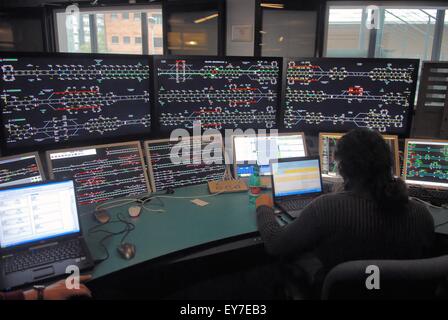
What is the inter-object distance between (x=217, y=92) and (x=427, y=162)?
1.31 metres

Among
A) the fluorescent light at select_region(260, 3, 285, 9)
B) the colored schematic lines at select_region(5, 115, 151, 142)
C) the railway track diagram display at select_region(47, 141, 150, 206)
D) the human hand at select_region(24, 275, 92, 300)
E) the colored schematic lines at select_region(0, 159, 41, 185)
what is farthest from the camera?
the fluorescent light at select_region(260, 3, 285, 9)

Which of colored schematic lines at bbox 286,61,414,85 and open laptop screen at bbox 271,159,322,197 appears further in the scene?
colored schematic lines at bbox 286,61,414,85

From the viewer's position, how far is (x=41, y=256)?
1347 mm

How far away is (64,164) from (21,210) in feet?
1.41

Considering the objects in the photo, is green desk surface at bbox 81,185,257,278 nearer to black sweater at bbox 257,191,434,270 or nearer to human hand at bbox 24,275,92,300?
human hand at bbox 24,275,92,300

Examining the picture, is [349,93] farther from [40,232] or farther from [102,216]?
[40,232]

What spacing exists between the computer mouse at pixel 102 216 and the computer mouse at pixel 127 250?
304 millimetres

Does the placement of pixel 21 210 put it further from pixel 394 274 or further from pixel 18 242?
pixel 394 274

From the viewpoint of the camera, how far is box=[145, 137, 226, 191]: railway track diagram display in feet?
6.67

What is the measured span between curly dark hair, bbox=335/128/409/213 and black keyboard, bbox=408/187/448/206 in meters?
0.86

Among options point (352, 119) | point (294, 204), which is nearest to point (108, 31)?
point (352, 119)

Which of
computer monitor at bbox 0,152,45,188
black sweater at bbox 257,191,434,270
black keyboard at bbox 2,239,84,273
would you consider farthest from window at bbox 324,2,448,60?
black keyboard at bbox 2,239,84,273

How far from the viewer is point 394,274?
977mm

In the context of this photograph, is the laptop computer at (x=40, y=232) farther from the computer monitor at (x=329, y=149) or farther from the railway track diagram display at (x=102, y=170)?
the computer monitor at (x=329, y=149)
